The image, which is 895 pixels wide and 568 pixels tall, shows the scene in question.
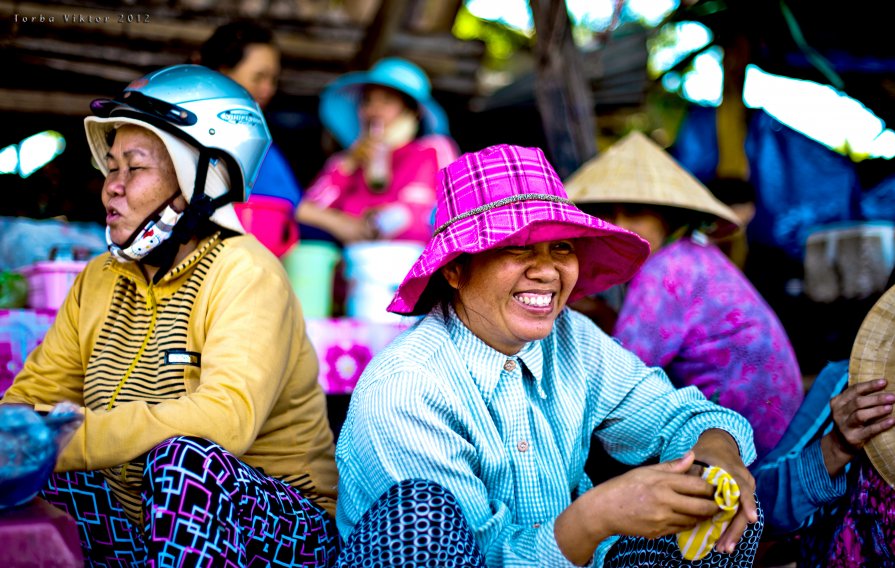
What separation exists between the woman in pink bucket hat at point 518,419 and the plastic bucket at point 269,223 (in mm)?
1585

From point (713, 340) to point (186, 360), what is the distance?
6.31 ft

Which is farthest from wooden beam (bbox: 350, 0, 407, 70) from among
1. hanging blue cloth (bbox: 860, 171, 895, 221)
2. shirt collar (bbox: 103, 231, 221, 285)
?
shirt collar (bbox: 103, 231, 221, 285)

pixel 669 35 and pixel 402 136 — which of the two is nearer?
pixel 402 136

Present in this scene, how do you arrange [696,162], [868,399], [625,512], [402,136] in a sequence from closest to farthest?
[625,512]
[868,399]
[402,136]
[696,162]

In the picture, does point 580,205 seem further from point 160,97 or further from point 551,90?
point 160,97

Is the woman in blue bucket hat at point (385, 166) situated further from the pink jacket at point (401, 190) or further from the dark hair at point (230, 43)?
the dark hair at point (230, 43)

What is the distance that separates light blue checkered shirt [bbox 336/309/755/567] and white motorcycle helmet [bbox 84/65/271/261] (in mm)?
733

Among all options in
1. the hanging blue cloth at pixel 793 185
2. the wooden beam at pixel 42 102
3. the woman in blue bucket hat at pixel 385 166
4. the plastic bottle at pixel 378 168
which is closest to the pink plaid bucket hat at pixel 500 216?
the woman in blue bucket hat at pixel 385 166

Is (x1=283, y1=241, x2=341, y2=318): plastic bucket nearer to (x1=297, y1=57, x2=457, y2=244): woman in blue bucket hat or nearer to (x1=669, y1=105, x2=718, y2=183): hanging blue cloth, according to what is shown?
(x1=297, y1=57, x2=457, y2=244): woman in blue bucket hat

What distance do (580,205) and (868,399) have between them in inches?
68.1

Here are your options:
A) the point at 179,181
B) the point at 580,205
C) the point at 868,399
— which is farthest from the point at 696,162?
the point at 179,181

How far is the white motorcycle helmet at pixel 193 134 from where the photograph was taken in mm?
2602

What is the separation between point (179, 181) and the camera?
8.64 feet

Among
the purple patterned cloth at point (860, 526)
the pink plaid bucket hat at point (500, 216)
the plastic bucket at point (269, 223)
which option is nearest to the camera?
Answer: the pink plaid bucket hat at point (500, 216)
